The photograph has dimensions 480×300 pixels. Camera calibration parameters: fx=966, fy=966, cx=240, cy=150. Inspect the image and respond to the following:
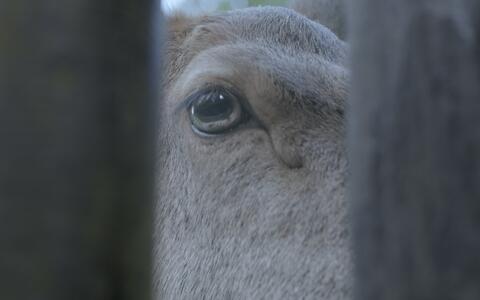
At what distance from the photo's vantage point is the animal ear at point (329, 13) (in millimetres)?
5083

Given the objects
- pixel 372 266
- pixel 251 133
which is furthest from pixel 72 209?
pixel 251 133

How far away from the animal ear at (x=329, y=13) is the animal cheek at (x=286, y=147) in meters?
1.70

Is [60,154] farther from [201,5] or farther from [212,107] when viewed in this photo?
[201,5]

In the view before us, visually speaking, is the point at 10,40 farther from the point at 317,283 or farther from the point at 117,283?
the point at 317,283

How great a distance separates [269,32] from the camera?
397cm

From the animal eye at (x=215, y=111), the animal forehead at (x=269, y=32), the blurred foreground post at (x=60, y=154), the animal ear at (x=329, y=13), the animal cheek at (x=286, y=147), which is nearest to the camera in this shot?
the blurred foreground post at (x=60, y=154)

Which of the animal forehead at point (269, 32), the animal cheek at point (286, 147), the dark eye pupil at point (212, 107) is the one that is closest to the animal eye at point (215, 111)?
the dark eye pupil at point (212, 107)

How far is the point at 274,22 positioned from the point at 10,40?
2982 mm

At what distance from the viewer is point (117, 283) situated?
1.12 meters

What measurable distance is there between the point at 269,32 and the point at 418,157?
2770 millimetres

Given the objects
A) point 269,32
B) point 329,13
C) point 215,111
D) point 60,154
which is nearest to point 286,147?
point 215,111

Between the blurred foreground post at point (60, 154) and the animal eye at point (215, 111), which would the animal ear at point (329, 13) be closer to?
the animal eye at point (215, 111)

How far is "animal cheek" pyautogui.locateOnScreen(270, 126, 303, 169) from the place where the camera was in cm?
333

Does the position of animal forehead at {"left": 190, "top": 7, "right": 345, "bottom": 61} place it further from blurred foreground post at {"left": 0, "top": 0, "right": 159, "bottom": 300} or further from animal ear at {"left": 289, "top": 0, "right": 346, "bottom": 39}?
blurred foreground post at {"left": 0, "top": 0, "right": 159, "bottom": 300}
